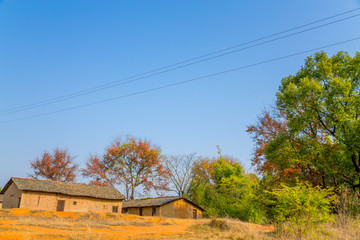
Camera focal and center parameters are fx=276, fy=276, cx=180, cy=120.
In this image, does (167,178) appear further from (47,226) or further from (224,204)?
(47,226)

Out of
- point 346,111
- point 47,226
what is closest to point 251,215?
point 346,111

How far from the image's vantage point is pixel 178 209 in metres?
38.5

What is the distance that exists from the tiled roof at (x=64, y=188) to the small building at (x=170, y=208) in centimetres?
355

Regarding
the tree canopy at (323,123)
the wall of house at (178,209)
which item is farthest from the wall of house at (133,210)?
the tree canopy at (323,123)

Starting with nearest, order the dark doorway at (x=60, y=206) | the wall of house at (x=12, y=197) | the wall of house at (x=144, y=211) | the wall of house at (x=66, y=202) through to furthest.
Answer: the wall of house at (x=66, y=202) < the wall of house at (x=12, y=197) < the dark doorway at (x=60, y=206) < the wall of house at (x=144, y=211)

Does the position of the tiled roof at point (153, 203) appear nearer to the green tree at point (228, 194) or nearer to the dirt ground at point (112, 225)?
the green tree at point (228, 194)

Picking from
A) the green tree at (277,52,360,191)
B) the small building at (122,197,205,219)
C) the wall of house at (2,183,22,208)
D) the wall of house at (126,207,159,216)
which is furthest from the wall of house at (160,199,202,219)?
the green tree at (277,52,360,191)

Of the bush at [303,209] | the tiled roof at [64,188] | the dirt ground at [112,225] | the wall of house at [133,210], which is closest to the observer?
the bush at [303,209]

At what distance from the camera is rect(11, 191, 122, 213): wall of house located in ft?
107

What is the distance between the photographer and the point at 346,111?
1897cm

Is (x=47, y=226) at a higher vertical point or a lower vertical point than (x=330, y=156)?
lower

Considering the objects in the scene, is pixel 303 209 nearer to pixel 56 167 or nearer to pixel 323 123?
pixel 323 123

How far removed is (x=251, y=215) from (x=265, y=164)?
36.5ft

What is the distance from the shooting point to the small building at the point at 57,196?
1284 inches
